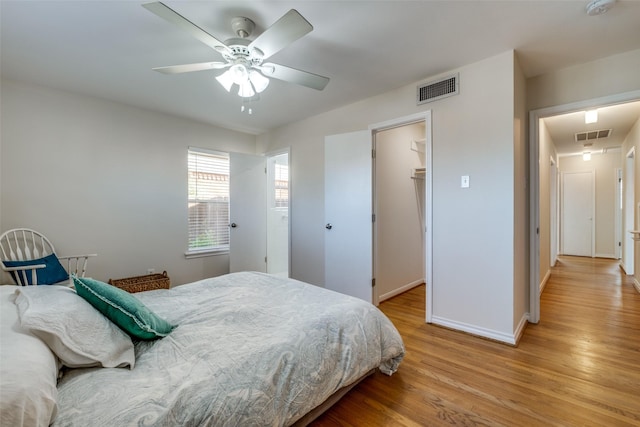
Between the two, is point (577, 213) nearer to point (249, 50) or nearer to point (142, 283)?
point (249, 50)

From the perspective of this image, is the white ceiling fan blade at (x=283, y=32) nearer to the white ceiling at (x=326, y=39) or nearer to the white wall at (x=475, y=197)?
the white ceiling at (x=326, y=39)

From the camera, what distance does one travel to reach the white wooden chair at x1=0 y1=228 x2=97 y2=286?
2.36m

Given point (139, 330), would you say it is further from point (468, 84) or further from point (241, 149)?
point (241, 149)

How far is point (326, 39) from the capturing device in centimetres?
206

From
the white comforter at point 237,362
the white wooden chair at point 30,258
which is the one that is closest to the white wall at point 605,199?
the white comforter at point 237,362

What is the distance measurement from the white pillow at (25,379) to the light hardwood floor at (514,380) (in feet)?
3.89

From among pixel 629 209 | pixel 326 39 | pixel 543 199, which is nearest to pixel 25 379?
pixel 326 39

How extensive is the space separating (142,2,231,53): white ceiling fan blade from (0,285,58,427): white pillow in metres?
1.42

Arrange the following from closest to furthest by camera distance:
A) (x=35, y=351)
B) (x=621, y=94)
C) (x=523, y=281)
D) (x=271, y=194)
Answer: (x=35, y=351)
(x=621, y=94)
(x=523, y=281)
(x=271, y=194)

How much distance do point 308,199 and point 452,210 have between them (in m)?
1.90

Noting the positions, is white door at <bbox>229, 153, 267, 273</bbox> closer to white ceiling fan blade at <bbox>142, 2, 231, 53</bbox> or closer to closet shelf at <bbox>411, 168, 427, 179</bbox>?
closet shelf at <bbox>411, 168, 427, 179</bbox>

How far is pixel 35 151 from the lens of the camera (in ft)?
8.99

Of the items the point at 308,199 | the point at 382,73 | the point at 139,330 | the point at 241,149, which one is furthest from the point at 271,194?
the point at 139,330

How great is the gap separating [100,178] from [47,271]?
110 cm
